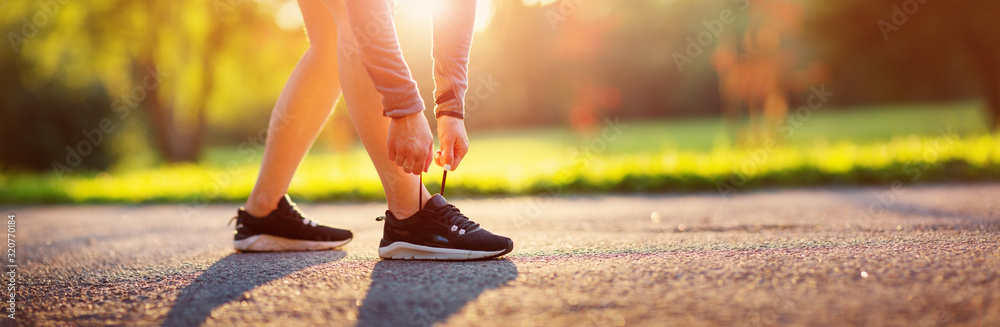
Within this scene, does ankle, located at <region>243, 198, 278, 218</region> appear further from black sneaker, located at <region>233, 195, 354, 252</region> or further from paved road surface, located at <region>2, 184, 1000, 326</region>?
paved road surface, located at <region>2, 184, 1000, 326</region>

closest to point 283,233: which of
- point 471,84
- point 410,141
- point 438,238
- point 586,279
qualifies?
point 438,238

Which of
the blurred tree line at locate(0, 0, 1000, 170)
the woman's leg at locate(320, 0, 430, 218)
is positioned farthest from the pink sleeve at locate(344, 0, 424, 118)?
the blurred tree line at locate(0, 0, 1000, 170)

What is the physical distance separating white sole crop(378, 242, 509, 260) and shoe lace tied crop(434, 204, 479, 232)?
0.08 m

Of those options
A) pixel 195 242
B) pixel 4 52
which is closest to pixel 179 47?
pixel 4 52

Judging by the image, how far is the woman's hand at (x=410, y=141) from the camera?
2041 millimetres

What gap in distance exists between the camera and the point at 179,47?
15172 mm

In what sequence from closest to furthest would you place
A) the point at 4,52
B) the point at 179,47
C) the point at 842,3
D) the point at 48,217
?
the point at 48,217 → the point at 4,52 → the point at 179,47 → the point at 842,3

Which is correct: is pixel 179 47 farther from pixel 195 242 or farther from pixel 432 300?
pixel 432 300

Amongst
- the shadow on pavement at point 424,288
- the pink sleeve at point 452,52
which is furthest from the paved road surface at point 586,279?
the pink sleeve at point 452,52

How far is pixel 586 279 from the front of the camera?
179 cm

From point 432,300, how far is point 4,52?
13.8 m

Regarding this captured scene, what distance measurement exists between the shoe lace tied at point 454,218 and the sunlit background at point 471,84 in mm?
647

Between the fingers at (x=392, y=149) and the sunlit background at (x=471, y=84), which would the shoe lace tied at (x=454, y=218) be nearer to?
the fingers at (x=392, y=149)

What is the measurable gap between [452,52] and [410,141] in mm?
357
